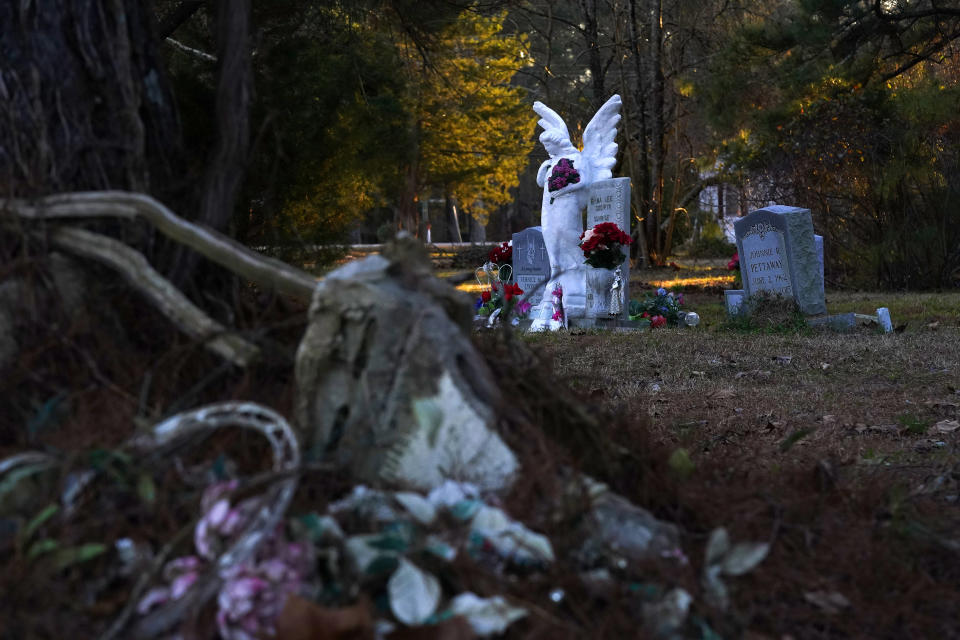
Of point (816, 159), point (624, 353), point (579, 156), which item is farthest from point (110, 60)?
point (816, 159)

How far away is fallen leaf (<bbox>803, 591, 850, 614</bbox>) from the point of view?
184 centimetres

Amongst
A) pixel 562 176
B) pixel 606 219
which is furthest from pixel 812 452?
pixel 562 176

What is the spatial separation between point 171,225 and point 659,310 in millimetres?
9809

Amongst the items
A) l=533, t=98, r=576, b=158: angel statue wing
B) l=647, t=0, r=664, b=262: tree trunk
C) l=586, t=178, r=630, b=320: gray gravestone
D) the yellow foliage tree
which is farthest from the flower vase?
the yellow foliage tree

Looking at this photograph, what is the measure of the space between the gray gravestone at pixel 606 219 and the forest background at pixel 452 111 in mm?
2779

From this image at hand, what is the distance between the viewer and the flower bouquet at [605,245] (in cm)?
1056

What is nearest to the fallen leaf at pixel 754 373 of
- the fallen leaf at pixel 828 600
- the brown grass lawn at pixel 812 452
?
the brown grass lawn at pixel 812 452

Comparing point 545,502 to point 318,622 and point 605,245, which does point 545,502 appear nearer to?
point 318,622

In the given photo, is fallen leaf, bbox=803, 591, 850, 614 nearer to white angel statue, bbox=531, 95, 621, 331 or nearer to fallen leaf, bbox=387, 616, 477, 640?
fallen leaf, bbox=387, 616, 477, 640

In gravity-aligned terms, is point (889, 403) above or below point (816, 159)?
below

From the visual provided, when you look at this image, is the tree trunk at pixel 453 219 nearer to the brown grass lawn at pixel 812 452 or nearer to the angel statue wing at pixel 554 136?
the angel statue wing at pixel 554 136

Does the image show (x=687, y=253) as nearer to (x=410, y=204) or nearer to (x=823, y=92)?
(x=410, y=204)

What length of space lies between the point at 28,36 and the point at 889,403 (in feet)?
16.6

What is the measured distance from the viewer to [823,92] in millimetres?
16266
